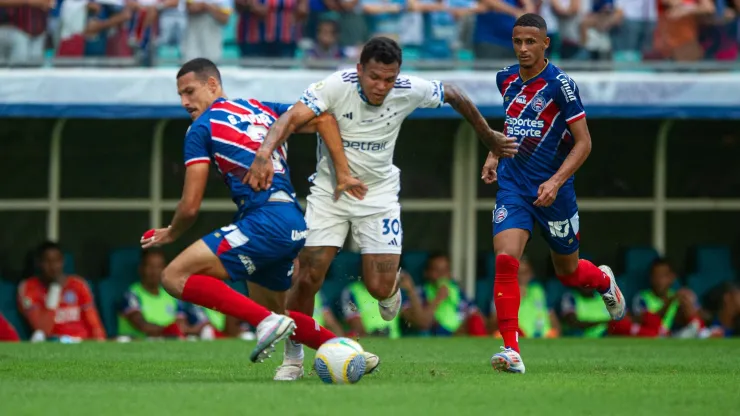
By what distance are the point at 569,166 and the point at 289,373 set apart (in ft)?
7.09

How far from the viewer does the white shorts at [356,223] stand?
8.79 meters

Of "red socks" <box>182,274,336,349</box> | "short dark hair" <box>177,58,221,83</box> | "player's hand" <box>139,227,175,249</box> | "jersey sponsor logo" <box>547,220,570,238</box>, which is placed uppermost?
"short dark hair" <box>177,58,221,83</box>

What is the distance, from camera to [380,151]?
880 cm

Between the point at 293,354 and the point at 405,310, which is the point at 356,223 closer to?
the point at 293,354

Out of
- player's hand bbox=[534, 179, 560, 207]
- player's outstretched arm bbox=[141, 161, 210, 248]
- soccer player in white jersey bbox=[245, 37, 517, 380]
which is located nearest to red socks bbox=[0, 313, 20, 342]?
soccer player in white jersey bbox=[245, 37, 517, 380]

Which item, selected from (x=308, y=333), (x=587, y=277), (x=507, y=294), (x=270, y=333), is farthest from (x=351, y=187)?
(x=587, y=277)

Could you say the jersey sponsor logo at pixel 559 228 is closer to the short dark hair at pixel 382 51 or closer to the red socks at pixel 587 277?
the red socks at pixel 587 277

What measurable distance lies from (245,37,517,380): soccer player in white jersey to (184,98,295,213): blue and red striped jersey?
0.53 m

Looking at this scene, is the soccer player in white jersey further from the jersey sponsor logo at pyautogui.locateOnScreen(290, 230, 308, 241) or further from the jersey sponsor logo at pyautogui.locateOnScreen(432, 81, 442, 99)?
the jersey sponsor logo at pyautogui.locateOnScreen(290, 230, 308, 241)

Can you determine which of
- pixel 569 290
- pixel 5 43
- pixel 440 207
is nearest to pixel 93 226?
pixel 5 43

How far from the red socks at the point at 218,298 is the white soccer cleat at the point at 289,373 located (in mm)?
709

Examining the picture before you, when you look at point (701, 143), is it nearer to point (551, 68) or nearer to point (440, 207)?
point (440, 207)

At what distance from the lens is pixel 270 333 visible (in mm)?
7047

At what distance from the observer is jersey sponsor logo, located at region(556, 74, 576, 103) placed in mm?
8688
